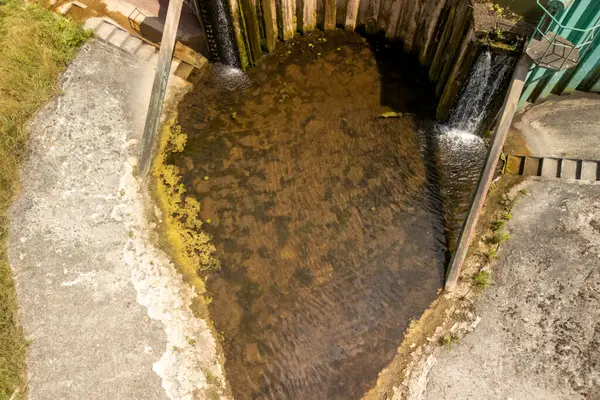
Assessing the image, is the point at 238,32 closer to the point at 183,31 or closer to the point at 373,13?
→ the point at 183,31

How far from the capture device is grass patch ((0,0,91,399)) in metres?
11.3

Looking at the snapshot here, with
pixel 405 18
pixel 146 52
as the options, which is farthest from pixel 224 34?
pixel 405 18

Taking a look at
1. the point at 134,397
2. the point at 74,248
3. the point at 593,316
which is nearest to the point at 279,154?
the point at 74,248

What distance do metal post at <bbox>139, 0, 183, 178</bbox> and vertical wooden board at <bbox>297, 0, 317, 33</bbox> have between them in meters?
4.34

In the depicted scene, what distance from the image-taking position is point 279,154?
13.2 metres

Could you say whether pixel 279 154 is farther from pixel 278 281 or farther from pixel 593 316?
pixel 593 316

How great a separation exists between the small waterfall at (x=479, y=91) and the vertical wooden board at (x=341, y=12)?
5467 mm

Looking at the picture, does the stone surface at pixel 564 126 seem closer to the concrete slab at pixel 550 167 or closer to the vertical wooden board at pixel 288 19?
the concrete slab at pixel 550 167

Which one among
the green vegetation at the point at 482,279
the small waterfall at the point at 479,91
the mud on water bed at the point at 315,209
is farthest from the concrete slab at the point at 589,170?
the mud on water bed at the point at 315,209

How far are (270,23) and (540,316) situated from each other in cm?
1213

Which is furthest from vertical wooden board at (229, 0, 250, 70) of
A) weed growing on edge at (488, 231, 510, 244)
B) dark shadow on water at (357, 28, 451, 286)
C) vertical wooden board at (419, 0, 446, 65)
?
weed growing on edge at (488, 231, 510, 244)

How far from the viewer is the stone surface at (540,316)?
9586mm

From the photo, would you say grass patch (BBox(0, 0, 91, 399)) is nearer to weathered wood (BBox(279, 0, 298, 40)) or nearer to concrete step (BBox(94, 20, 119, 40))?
concrete step (BBox(94, 20, 119, 40))

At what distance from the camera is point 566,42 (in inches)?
383
